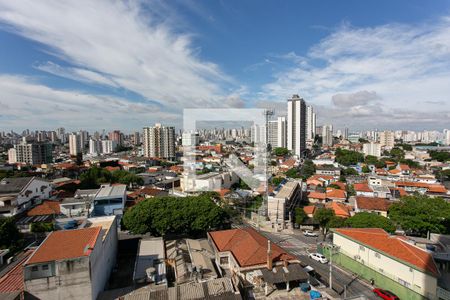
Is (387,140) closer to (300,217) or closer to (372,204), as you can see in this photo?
(372,204)

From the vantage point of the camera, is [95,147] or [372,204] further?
[95,147]

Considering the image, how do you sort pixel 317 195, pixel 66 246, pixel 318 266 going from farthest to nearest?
pixel 317 195, pixel 318 266, pixel 66 246

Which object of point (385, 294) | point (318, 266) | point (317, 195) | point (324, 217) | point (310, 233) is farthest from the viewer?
point (317, 195)

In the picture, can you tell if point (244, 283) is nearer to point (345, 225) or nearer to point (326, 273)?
point (326, 273)

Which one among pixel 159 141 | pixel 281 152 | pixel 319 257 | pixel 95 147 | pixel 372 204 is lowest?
pixel 319 257

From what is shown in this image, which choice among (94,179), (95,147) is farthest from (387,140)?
(95,147)

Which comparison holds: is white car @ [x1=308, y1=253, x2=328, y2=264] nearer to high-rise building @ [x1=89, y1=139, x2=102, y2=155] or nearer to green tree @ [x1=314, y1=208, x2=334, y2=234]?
green tree @ [x1=314, y1=208, x2=334, y2=234]
